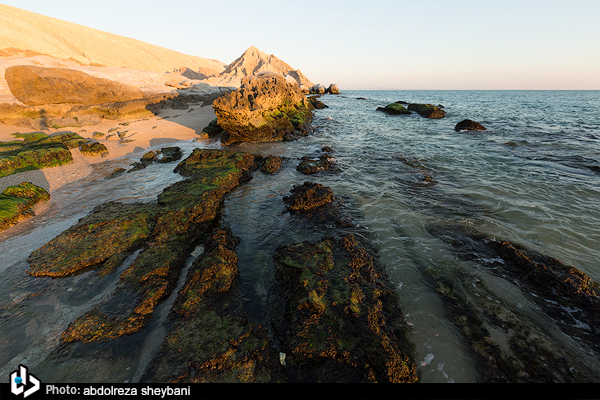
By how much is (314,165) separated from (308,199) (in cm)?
484

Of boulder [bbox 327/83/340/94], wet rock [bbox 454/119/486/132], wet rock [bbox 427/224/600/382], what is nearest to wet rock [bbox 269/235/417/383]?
wet rock [bbox 427/224/600/382]

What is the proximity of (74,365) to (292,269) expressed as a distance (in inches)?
151

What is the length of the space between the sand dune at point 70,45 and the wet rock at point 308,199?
4469cm

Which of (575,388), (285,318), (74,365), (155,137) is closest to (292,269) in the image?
(285,318)

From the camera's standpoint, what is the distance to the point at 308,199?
825cm

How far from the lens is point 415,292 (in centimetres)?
486

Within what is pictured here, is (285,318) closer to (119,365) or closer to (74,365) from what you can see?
(119,365)

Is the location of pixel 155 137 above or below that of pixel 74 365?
above

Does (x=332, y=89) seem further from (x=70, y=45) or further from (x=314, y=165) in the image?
(x=314, y=165)

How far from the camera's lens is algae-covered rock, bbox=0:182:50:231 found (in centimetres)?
695

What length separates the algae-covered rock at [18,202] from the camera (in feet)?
22.8

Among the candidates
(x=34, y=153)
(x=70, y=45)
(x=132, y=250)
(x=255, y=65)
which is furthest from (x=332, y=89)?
(x=132, y=250)

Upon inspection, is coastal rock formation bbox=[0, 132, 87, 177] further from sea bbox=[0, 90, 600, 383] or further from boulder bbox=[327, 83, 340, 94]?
boulder bbox=[327, 83, 340, 94]

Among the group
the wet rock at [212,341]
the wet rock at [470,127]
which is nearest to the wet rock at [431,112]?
the wet rock at [470,127]
